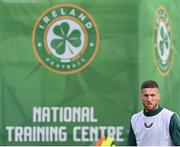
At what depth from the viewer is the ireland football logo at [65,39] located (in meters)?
8.09

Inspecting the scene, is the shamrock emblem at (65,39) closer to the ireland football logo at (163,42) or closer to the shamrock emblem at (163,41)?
the ireland football logo at (163,42)

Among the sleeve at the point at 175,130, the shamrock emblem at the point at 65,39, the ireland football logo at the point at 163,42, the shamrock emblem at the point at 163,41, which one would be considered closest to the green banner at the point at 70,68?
the shamrock emblem at the point at 65,39

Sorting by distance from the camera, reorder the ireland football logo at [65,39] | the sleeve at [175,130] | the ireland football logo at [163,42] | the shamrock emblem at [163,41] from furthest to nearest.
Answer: the shamrock emblem at [163,41] → the ireland football logo at [163,42] → the ireland football logo at [65,39] → the sleeve at [175,130]

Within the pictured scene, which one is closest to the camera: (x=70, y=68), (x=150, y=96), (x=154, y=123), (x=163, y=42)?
(x=150, y=96)

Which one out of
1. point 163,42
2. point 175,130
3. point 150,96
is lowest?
point 175,130

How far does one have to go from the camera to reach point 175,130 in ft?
18.0

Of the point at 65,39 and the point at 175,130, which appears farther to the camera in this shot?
the point at 65,39

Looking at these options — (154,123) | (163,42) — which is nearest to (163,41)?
(163,42)

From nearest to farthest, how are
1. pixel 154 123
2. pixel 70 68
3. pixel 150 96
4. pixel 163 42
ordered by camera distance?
1. pixel 150 96
2. pixel 154 123
3. pixel 70 68
4. pixel 163 42

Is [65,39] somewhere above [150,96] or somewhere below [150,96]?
above

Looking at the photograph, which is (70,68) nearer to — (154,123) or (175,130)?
(154,123)

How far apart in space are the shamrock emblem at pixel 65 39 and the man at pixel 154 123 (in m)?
2.54

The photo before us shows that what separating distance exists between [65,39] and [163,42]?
1.35 m

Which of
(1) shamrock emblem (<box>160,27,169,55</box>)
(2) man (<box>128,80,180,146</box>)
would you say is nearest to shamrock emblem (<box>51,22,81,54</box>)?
(1) shamrock emblem (<box>160,27,169,55</box>)
